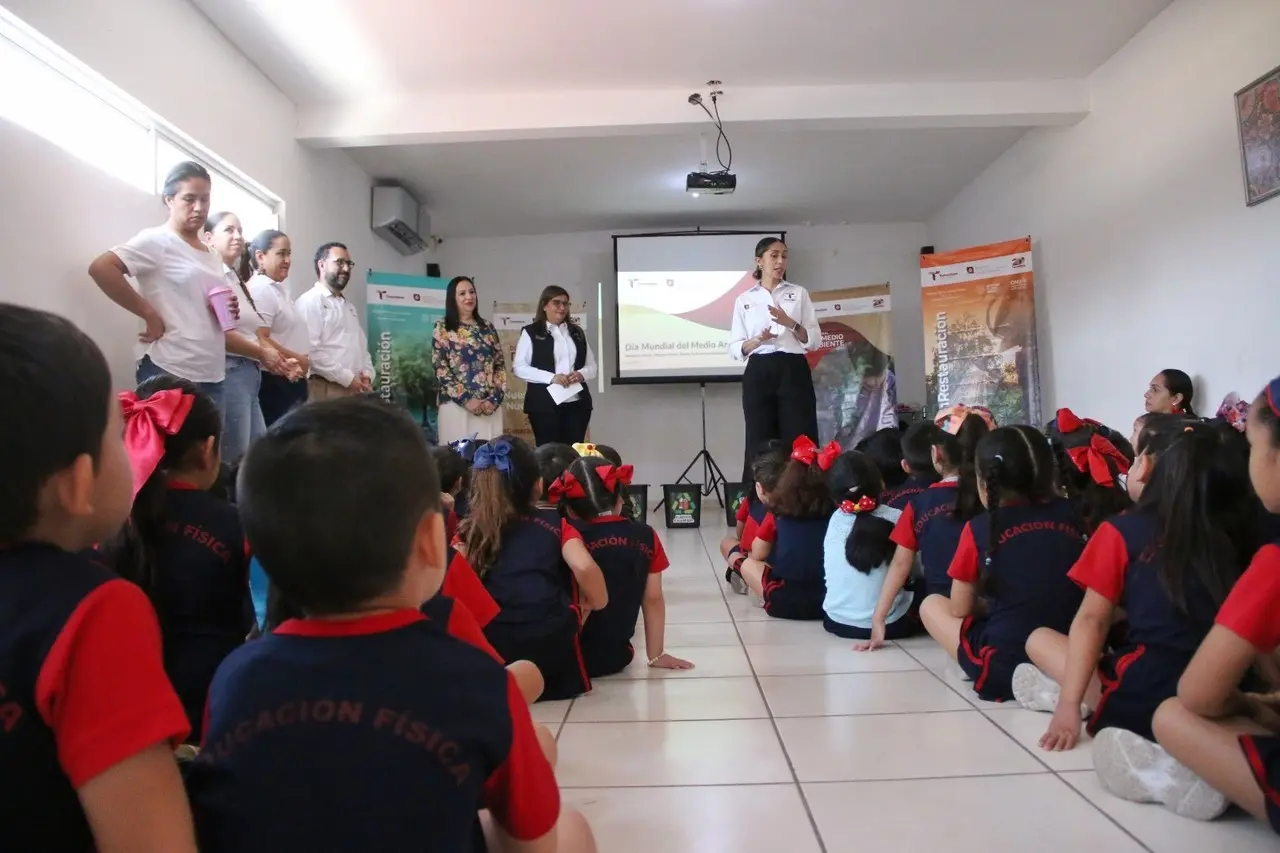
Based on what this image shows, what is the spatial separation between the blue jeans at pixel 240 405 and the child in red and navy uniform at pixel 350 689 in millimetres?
2647

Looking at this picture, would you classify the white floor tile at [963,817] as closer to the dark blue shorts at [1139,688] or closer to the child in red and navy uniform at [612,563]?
the dark blue shorts at [1139,688]

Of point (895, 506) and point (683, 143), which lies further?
point (683, 143)

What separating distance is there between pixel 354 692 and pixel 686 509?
17.1ft

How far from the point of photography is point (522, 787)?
0.74m

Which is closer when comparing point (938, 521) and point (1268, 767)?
point (1268, 767)

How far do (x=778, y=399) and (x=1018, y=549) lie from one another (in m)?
2.39

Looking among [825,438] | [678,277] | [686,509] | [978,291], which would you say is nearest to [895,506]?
[686,509]

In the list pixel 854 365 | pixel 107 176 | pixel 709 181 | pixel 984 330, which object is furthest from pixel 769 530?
pixel 854 365

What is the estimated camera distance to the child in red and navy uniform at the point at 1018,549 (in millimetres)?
Answer: 1869

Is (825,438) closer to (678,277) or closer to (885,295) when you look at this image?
(885,295)

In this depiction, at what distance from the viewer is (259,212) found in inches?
171

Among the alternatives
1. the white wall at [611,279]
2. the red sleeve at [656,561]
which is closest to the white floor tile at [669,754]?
the red sleeve at [656,561]

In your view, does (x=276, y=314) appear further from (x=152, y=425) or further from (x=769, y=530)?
(x=152, y=425)

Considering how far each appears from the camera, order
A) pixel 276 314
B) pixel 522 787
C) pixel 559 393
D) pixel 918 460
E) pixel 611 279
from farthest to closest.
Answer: pixel 611 279
pixel 559 393
pixel 276 314
pixel 918 460
pixel 522 787
